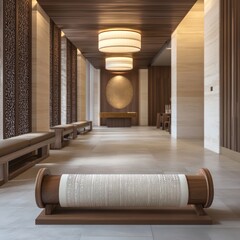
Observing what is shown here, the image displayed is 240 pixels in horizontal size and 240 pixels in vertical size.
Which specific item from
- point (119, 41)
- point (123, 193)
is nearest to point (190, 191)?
point (123, 193)

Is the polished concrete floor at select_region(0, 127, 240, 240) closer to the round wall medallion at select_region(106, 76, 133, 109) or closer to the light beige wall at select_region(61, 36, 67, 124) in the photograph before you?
the light beige wall at select_region(61, 36, 67, 124)

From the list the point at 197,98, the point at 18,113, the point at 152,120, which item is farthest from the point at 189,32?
the point at 152,120

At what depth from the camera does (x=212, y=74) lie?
8.08 m

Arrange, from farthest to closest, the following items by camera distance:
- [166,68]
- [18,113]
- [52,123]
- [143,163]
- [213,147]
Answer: [166,68]
[52,123]
[213,147]
[18,113]
[143,163]

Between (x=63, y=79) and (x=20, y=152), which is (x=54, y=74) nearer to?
(x=63, y=79)

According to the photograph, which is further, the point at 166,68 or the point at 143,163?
the point at 166,68

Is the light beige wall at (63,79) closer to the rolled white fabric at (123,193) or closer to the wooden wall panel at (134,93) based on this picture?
the wooden wall panel at (134,93)

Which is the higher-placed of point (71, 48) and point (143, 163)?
point (71, 48)

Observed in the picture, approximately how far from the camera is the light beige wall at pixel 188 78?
1155 centimetres

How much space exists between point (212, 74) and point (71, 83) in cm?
700

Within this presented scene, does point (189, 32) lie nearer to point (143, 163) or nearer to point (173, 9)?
point (173, 9)

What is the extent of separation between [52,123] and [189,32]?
15.1 ft

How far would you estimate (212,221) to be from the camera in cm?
292

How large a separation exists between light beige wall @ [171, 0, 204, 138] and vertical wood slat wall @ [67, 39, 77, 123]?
12.0 feet
